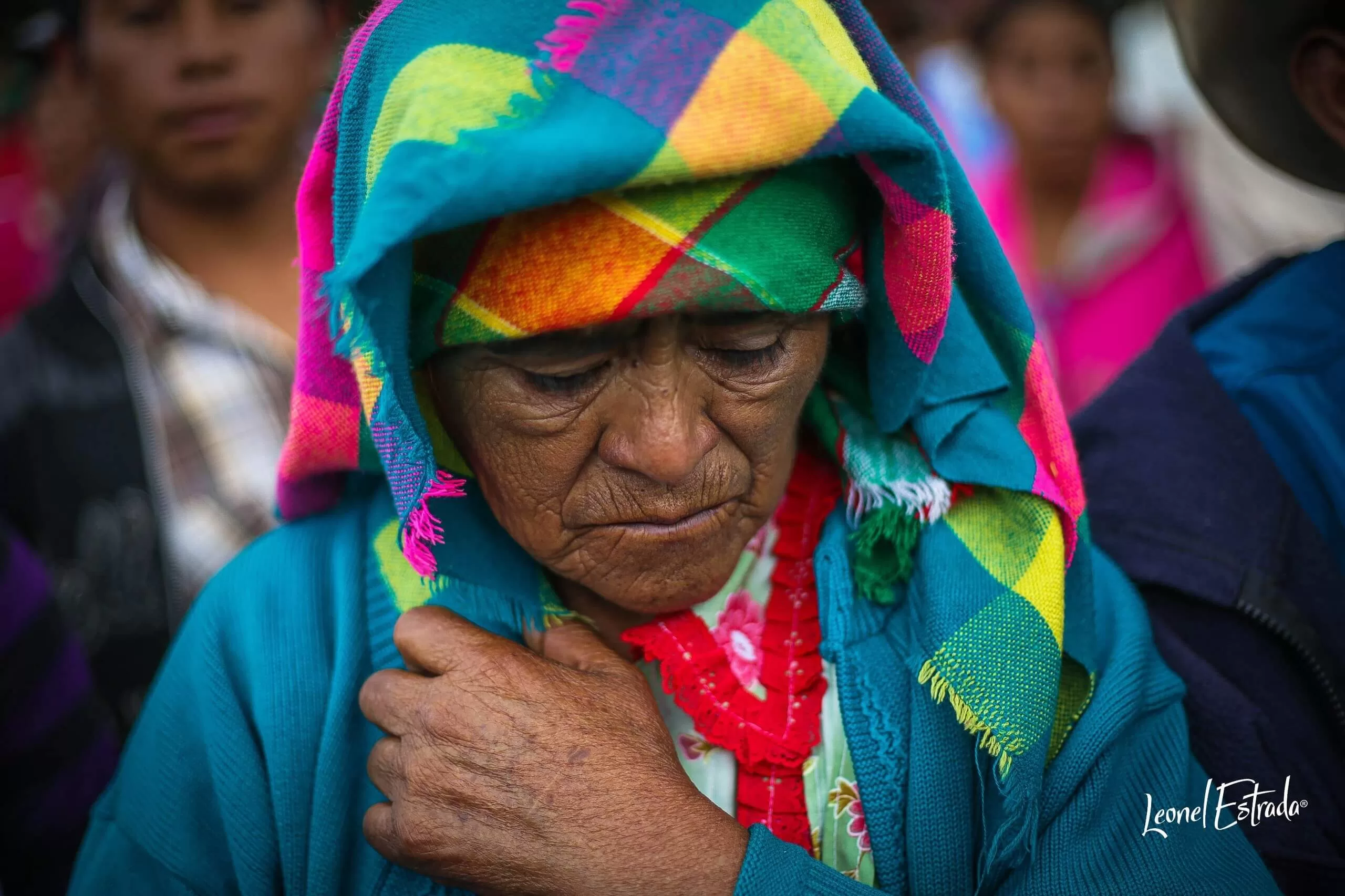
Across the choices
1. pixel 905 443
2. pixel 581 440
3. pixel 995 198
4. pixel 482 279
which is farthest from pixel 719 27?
pixel 995 198

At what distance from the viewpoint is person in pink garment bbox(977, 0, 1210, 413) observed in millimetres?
4223

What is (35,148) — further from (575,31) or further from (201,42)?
(575,31)

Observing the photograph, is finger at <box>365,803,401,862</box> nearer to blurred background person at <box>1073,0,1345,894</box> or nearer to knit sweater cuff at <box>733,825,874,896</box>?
knit sweater cuff at <box>733,825,874,896</box>

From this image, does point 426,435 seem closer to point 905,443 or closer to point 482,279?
point 482,279

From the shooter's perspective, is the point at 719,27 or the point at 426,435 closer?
the point at 719,27

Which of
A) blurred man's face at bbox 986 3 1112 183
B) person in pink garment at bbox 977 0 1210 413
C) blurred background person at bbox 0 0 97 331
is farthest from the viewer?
blurred man's face at bbox 986 3 1112 183

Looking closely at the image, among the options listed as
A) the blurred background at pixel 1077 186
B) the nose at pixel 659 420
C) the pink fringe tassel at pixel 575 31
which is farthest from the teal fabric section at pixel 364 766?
the blurred background at pixel 1077 186

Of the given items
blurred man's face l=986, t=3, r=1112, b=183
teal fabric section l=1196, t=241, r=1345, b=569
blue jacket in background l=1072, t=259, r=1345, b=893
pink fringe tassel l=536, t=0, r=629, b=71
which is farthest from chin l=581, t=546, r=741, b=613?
blurred man's face l=986, t=3, r=1112, b=183

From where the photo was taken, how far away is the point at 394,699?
150 centimetres

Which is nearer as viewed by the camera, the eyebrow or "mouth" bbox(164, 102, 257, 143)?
the eyebrow

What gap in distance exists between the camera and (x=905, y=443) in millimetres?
1654

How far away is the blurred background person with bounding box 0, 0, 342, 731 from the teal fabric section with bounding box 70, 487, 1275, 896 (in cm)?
100

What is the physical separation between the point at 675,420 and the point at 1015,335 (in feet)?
1.77

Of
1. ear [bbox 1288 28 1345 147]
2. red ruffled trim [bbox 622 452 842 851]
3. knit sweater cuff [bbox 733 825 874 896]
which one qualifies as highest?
ear [bbox 1288 28 1345 147]
